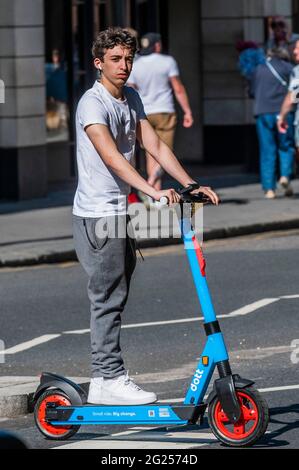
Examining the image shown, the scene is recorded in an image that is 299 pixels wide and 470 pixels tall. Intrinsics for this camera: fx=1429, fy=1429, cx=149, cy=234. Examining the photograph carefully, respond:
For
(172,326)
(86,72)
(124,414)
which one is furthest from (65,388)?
(86,72)

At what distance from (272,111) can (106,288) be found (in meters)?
10.6

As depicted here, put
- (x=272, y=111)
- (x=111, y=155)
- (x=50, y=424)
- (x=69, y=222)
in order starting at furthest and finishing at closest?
(x=272, y=111) < (x=69, y=222) < (x=50, y=424) < (x=111, y=155)

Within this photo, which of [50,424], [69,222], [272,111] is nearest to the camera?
[50,424]

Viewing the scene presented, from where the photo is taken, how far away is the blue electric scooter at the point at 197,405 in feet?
20.2

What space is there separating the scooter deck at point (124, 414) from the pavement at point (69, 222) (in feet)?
21.5

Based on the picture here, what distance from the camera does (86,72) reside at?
19.3 meters

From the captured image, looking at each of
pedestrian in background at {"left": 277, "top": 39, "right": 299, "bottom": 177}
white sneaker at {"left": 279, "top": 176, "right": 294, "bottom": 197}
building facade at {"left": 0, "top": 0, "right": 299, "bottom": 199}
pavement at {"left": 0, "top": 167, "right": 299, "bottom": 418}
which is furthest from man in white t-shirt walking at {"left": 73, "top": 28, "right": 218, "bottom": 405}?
white sneaker at {"left": 279, "top": 176, "right": 294, "bottom": 197}

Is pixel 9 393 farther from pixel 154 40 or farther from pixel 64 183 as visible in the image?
pixel 64 183

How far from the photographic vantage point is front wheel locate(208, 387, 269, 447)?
6152mm

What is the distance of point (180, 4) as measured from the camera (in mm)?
20766

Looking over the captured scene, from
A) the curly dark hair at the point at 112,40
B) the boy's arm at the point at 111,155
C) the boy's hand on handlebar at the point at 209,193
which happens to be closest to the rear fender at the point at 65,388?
the boy's arm at the point at 111,155

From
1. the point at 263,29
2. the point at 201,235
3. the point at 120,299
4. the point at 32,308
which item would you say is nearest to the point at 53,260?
the point at 201,235

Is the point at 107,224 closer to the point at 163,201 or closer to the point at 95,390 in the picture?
the point at 163,201
